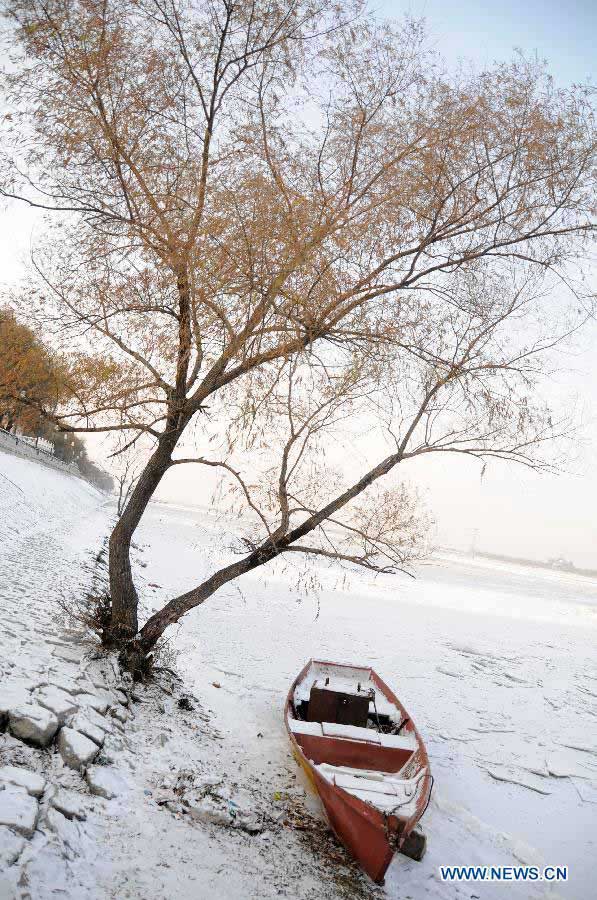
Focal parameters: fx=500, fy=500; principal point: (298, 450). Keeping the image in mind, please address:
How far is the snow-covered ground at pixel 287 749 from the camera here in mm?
4586

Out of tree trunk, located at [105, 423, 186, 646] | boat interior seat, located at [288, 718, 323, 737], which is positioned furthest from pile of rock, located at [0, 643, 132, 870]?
boat interior seat, located at [288, 718, 323, 737]

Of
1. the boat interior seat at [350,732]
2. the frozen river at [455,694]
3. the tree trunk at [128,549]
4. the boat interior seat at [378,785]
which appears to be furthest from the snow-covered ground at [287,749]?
the tree trunk at [128,549]

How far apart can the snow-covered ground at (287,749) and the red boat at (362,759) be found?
358 mm

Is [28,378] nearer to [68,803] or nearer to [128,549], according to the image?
[128,549]

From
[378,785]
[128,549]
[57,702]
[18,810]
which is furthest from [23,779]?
[378,785]

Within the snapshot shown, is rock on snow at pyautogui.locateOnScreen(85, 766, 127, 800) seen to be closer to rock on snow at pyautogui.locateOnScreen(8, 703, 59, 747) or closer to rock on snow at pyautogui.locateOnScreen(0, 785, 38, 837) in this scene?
rock on snow at pyautogui.locateOnScreen(8, 703, 59, 747)

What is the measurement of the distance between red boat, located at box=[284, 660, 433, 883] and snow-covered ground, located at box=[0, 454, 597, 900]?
0.36 meters

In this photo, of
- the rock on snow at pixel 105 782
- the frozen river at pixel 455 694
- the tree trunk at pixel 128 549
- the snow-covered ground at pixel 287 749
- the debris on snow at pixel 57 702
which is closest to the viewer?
the snow-covered ground at pixel 287 749

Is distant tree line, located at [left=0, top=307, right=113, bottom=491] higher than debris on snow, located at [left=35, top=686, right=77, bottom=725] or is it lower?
higher

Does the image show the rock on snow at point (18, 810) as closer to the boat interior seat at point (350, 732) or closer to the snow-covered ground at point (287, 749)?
the snow-covered ground at point (287, 749)

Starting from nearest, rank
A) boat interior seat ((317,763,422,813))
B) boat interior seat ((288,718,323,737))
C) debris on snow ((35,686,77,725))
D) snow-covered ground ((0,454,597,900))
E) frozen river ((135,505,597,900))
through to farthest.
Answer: snow-covered ground ((0,454,597,900)) < debris on snow ((35,686,77,725)) < boat interior seat ((317,763,422,813)) < frozen river ((135,505,597,900)) < boat interior seat ((288,718,323,737))

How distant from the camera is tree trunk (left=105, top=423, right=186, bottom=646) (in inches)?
291

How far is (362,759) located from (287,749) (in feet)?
4.53

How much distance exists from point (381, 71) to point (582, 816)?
34.1 feet
